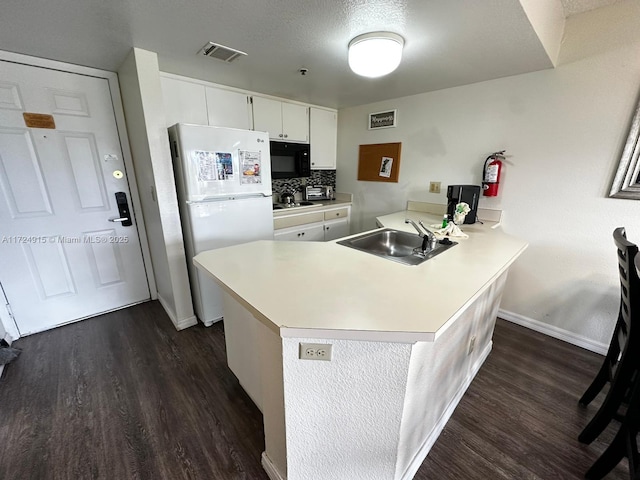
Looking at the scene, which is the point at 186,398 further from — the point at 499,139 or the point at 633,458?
the point at 499,139

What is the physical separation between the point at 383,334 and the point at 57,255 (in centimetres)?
270

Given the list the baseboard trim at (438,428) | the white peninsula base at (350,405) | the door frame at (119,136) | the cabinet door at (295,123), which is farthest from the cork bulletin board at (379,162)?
the door frame at (119,136)

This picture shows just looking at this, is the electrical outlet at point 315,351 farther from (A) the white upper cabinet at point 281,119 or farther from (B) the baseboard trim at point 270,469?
(A) the white upper cabinet at point 281,119

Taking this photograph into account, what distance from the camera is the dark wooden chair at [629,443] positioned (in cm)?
99

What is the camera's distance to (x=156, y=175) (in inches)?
73.7

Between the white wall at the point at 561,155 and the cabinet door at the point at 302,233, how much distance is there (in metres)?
1.37

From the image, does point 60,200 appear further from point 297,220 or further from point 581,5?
point 581,5

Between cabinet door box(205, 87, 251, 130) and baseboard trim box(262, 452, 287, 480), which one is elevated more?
cabinet door box(205, 87, 251, 130)

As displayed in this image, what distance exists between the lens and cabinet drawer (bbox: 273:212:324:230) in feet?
8.95

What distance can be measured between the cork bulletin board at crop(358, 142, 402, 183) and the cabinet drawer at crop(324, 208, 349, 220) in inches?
18.3

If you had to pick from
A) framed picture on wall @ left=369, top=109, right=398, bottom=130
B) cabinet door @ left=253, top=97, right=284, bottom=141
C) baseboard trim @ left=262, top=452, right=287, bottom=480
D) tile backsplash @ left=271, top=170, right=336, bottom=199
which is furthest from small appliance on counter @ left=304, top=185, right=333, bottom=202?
baseboard trim @ left=262, top=452, right=287, bottom=480

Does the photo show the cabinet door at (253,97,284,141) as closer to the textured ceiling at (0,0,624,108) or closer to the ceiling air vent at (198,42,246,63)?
the textured ceiling at (0,0,624,108)

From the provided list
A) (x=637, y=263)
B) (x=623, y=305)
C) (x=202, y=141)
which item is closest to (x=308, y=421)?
(x=637, y=263)

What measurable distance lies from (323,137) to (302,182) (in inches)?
25.0
